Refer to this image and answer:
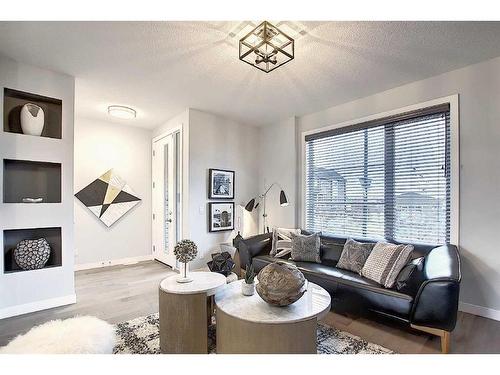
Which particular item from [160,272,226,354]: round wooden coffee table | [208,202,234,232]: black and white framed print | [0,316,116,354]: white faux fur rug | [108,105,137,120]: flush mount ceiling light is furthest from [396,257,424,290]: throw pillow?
[108,105,137,120]: flush mount ceiling light

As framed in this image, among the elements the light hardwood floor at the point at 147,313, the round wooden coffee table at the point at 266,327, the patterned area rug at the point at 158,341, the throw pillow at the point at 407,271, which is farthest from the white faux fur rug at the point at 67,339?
the throw pillow at the point at 407,271

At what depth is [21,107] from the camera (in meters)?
2.80

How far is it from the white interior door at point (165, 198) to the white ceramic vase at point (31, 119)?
191cm

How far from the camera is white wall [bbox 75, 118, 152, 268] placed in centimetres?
433

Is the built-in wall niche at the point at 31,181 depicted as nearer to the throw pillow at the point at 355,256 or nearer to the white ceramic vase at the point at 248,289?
the white ceramic vase at the point at 248,289

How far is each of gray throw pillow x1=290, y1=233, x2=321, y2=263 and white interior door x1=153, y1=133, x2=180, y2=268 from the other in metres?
2.09

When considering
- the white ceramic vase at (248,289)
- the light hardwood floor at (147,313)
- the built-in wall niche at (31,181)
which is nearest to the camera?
the white ceramic vase at (248,289)

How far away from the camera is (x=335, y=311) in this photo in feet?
8.68

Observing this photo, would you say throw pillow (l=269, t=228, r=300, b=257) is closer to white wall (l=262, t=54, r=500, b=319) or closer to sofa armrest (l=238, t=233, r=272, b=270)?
sofa armrest (l=238, t=233, r=272, b=270)

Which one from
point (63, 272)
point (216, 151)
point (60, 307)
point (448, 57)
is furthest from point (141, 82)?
point (448, 57)

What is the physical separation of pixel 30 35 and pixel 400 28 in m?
3.03

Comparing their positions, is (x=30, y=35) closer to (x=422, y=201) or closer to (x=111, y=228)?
(x=111, y=228)

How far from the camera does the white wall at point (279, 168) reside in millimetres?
4289

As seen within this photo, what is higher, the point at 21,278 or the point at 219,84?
the point at 219,84
